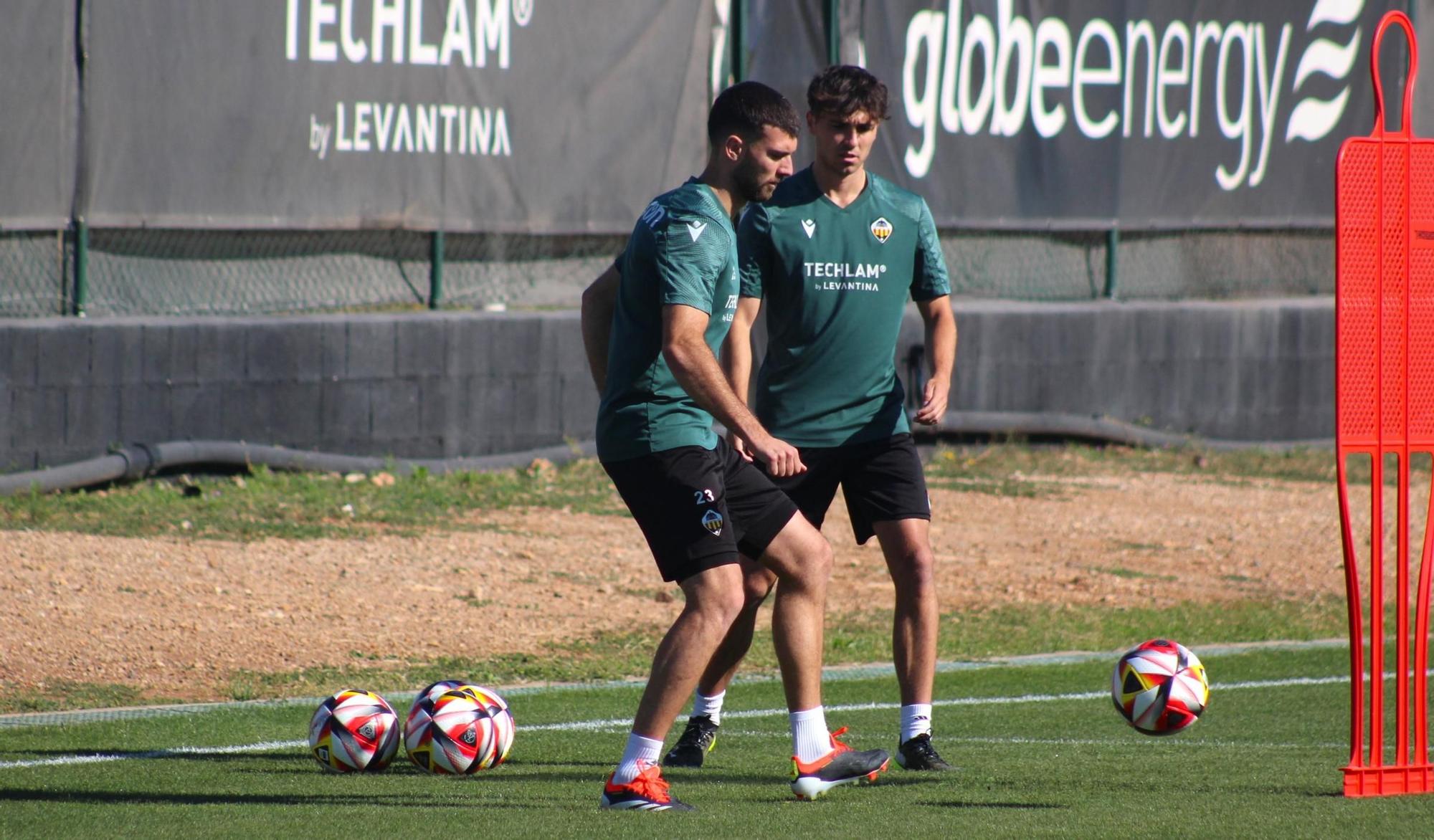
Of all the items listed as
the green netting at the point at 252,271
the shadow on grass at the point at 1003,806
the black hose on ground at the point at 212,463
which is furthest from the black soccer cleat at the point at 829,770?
the green netting at the point at 252,271

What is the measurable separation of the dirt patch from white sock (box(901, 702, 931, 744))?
10.7 ft

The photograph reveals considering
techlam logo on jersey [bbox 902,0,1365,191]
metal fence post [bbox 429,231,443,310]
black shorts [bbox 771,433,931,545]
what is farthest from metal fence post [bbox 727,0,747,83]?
black shorts [bbox 771,433,931,545]

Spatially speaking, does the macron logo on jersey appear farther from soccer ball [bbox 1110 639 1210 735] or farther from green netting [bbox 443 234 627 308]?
green netting [bbox 443 234 627 308]

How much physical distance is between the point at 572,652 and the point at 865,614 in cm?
176

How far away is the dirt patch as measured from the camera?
894 cm

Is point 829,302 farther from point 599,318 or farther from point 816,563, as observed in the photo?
point 816,563

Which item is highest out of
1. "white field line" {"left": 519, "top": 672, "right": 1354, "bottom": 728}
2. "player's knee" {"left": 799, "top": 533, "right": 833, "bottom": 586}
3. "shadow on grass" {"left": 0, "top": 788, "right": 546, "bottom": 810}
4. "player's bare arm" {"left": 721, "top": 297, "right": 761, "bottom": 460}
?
"player's bare arm" {"left": 721, "top": 297, "right": 761, "bottom": 460}

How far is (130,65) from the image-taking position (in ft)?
38.9

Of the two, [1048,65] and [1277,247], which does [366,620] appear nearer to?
[1048,65]

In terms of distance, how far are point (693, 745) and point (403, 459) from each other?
6.83 meters

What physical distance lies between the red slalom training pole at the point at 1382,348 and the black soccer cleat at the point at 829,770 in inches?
53.8

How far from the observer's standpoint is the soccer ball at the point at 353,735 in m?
6.25

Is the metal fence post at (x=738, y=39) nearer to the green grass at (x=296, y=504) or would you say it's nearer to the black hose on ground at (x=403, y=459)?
the black hose on ground at (x=403, y=459)

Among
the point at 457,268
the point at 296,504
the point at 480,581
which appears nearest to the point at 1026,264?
the point at 457,268
